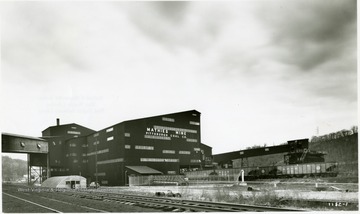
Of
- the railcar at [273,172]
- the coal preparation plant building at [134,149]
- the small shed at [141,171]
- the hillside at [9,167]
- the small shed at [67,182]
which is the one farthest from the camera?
the coal preparation plant building at [134,149]

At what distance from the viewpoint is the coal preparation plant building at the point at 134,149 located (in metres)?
55.2

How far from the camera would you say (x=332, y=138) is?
170 ft

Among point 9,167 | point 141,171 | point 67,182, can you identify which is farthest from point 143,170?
point 9,167

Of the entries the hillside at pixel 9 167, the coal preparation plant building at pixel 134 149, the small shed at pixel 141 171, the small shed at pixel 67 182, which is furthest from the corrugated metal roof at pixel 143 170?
the hillside at pixel 9 167

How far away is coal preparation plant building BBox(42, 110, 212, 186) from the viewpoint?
181 feet

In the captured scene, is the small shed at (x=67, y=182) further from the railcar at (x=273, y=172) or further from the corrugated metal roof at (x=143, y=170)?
the railcar at (x=273, y=172)

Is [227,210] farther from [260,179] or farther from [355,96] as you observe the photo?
[260,179]

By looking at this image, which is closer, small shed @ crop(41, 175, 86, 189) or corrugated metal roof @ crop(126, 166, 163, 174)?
small shed @ crop(41, 175, 86, 189)

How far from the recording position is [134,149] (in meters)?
55.5

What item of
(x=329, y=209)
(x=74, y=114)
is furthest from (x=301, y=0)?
(x=74, y=114)

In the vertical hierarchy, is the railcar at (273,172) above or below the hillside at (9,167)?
below

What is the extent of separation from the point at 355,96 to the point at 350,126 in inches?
118

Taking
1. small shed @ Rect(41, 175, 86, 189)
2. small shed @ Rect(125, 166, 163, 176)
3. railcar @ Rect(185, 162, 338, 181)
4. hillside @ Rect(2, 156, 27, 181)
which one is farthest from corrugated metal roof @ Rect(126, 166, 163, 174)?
hillside @ Rect(2, 156, 27, 181)

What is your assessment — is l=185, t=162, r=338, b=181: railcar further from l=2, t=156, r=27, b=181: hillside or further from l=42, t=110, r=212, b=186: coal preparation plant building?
l=2, t=156, r=27, b=181: hillside
